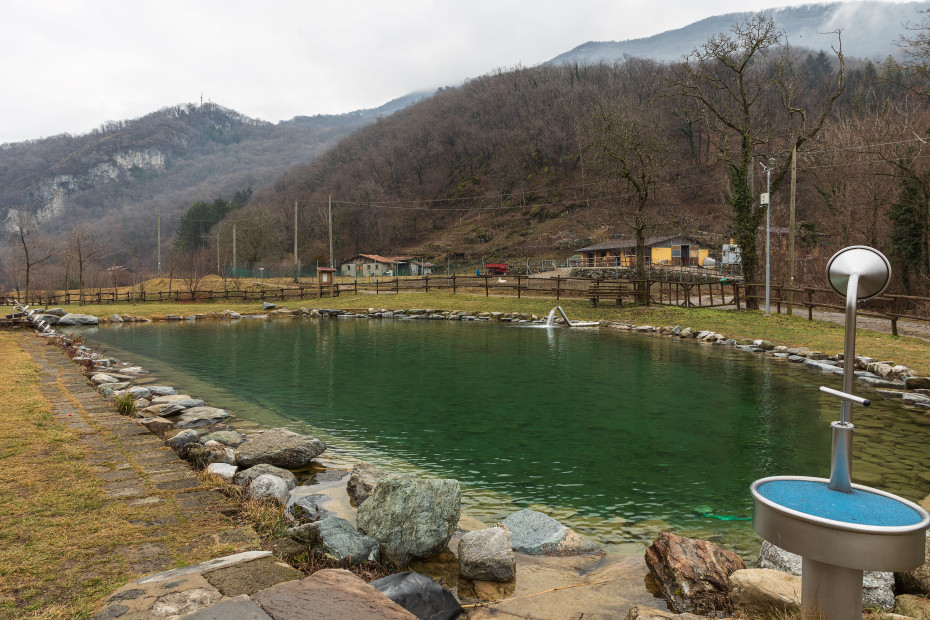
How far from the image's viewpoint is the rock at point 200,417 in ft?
31.4

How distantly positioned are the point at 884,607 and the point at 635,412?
703 centimetres

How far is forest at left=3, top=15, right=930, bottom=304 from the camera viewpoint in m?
31.6

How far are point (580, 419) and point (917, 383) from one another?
8.03 metres

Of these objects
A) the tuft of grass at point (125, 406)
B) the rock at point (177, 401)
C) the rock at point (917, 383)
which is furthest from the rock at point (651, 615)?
the rock at point (917, 383)

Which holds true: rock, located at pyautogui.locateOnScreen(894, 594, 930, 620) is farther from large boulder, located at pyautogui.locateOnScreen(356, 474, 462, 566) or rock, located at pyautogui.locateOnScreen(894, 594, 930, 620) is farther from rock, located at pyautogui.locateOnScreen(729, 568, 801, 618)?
large boulder, located at pyautogui.locateOnScreen(356, 474, 462, 566)

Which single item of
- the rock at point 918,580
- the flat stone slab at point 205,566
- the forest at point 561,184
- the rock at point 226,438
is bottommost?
the rock at point 226,438

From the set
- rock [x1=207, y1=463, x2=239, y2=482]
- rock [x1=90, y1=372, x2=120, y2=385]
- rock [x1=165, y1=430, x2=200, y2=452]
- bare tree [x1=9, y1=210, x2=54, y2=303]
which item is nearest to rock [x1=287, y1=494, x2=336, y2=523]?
rock [x1=207, y1=463, x2=239, y2=482]

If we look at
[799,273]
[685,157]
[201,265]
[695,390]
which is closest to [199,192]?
[201,265]

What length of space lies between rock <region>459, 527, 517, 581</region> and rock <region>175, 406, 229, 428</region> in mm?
6725

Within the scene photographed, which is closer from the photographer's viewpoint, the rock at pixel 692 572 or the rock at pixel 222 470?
the rock at pixel 692 572

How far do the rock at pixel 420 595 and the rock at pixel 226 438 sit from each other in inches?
198

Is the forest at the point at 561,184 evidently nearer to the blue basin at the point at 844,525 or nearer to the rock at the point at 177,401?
the rock at the point at 177,401

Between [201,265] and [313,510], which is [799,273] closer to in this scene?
[313,510]

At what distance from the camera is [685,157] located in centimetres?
10694
